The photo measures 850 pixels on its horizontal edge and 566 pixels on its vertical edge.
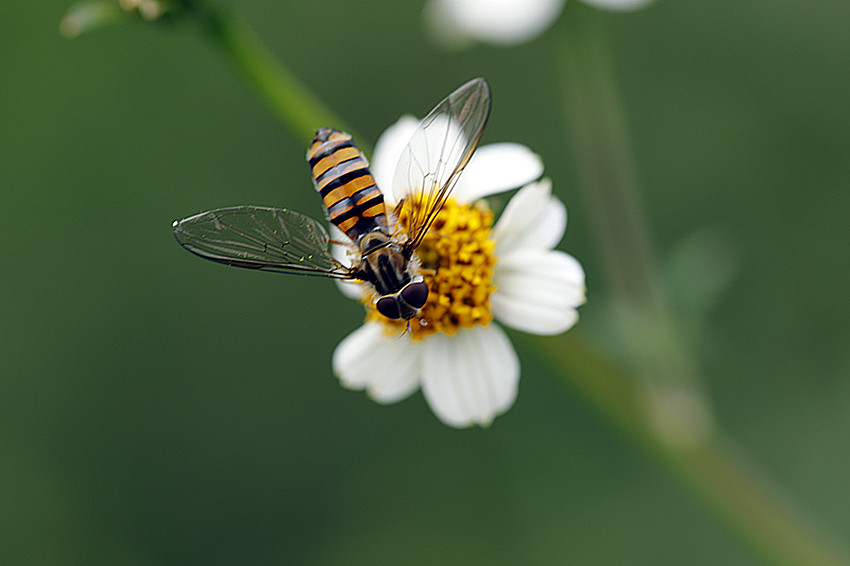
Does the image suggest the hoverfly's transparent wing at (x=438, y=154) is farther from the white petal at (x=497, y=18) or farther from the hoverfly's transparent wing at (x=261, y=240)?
the white petal at (x=497, y=18)

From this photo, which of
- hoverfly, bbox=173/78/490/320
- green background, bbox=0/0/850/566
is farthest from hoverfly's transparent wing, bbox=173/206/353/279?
green background, bbox=0/0/850/566

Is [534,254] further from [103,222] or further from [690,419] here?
[103,222]

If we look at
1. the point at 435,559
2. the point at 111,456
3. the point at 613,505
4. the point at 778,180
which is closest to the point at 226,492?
the point at 111,456

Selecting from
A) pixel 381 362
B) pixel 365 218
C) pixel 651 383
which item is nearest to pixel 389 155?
pixel 365 218

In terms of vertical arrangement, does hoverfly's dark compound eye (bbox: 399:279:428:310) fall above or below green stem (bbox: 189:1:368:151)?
below

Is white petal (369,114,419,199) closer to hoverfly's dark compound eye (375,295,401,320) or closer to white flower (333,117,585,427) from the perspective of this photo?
white flower (333,117,585,427)

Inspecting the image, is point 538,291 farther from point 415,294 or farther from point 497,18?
point 497,18

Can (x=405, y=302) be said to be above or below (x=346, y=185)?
below
